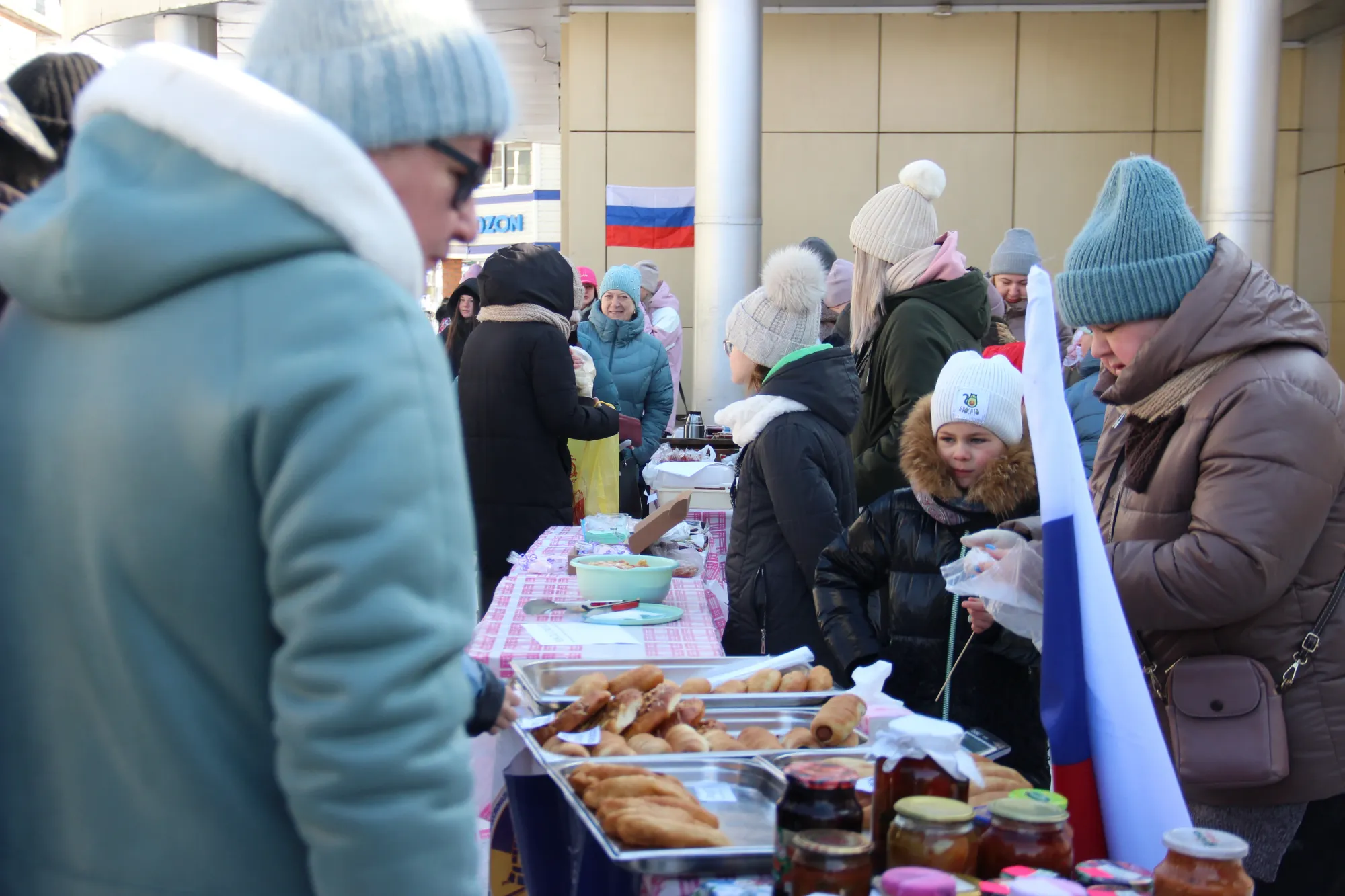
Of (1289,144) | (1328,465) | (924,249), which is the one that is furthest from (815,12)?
(1328,465)

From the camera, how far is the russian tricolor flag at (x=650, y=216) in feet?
41.3

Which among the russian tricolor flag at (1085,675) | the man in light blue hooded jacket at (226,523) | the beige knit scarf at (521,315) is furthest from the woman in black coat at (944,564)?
the man in light blue hooded jacket at (226,523)

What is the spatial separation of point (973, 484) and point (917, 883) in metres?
1.99

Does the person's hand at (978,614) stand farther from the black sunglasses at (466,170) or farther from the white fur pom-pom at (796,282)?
the black sunglasses at (466,170)

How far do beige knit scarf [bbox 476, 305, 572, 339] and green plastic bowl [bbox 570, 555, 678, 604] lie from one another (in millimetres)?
1699

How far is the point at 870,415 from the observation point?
15.2ft

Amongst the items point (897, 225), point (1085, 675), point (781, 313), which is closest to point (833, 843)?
point (1085, 675)

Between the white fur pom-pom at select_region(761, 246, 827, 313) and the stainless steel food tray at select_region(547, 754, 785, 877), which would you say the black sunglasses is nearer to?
the stainless steel food tray at select_region(547, 754, 785, 877)

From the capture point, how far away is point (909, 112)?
12.6 m

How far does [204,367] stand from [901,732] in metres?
1.08

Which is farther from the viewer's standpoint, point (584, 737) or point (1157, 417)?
point (1157, 417)

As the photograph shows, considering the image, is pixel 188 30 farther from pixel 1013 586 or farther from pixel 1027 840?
pixel 1027 840

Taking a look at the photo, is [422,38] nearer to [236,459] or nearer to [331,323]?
[331,323]

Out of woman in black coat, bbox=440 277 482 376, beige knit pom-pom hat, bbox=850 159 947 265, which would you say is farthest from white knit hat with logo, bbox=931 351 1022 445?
woman in black coat, bbox=440 277 482 376
